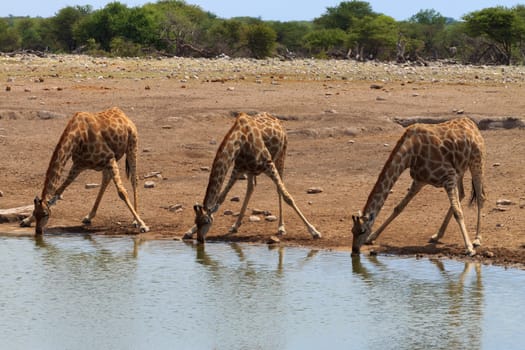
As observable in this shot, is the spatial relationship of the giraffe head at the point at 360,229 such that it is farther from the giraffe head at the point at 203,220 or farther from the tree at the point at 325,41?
the tree at the point at 325,41

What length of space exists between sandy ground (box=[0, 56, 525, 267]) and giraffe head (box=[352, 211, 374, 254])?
552 millimetres

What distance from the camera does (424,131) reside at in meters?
13.6

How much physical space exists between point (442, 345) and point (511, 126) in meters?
12.2

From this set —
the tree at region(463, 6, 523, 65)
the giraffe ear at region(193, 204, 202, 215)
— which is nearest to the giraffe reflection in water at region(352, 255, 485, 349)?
the giraffe ear at region(193, 204, 202, 215)

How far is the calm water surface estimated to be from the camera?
394 inches

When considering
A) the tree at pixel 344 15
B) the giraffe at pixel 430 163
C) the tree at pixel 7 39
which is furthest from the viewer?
the tree at pixel 344 15

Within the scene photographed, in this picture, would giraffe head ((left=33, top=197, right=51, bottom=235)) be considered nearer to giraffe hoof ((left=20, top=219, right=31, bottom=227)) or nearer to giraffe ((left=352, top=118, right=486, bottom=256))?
giraffe hoof ((left=20, top=219, right=31, bottom=227))

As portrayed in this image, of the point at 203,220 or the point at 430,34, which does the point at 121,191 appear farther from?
the point at 430,34

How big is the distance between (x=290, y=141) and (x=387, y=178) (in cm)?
787

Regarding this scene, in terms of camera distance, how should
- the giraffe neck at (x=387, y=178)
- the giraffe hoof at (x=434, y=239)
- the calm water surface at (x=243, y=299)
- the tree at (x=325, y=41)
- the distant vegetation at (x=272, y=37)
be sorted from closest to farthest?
the calm water surface at (x=243, y=299) → the giraffe neck at (x=387, y=178) → the giraffe hoof at (x=434, y=239) → the distant vegetation at (x=272, y=37) → the tree at (x=325, y=41)

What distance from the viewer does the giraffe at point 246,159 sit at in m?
14.3

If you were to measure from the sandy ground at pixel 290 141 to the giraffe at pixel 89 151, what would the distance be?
2.71ft

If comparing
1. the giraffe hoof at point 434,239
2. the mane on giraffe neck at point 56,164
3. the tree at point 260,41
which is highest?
the tree at point 260,41

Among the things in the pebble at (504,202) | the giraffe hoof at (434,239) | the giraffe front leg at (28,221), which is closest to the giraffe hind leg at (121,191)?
the giraffe front leg at (28,221)
